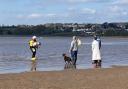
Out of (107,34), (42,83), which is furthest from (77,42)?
(107,34)

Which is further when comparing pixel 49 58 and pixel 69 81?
pixel 49 58

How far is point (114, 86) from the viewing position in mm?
17406

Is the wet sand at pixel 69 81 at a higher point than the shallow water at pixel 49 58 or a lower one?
higher

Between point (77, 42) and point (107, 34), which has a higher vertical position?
point (77, 42)

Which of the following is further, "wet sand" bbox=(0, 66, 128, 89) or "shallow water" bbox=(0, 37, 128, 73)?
"shallow water" bbox=(0, 37, 128, 73)

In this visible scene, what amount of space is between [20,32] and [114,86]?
11323cm

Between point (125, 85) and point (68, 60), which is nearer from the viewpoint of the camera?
point (125, 85)

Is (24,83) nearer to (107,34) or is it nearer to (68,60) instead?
(68,60)

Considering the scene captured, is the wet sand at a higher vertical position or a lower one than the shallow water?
higher

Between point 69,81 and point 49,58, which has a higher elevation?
point 69,81

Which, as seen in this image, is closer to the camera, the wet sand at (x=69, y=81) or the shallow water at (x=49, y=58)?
the wet sand at (x=69, y=81)

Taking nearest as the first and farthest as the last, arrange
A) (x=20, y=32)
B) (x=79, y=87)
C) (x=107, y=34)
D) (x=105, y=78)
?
(x=79, y=87) → (x=105, y=78) → (x=107, y=34) → (x=20, y=32)

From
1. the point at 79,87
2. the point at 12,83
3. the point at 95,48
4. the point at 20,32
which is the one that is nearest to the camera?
the point at 79,87

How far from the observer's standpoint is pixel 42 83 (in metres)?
18.3
